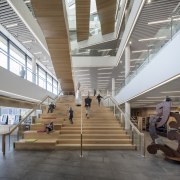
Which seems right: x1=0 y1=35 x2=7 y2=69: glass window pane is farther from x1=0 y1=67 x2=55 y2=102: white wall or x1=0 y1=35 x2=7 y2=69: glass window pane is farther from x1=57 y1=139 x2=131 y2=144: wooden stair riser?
x1=57 y1=139 x2=131 y2=144: wooden stair riser

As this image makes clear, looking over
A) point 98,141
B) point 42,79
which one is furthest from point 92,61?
point 98,141

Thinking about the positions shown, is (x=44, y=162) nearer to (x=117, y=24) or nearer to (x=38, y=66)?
(x=117, y=24)

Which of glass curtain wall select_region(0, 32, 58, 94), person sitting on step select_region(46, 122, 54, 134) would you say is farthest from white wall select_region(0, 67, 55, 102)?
person sitting on step select_region(46, 122, 54, 134)

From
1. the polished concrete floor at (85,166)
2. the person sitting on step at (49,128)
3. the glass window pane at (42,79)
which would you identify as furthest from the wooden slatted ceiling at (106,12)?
the polished concrete floor at (85,166)

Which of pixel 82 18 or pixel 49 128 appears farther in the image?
pixel 82 18

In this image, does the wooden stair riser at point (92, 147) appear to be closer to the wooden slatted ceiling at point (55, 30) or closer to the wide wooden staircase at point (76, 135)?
the wide wooden staircase at point (76, 135)

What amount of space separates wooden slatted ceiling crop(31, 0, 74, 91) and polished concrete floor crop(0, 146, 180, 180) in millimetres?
5551

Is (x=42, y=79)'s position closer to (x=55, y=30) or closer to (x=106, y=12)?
(x=106, y=12)

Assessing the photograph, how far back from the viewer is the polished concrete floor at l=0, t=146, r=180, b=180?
6.49 metres

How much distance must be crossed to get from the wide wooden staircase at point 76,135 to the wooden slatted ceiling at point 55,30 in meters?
3.29

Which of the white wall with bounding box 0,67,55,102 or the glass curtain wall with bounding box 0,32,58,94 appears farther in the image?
the glass curtain wall with bounding box 0,32,58,94

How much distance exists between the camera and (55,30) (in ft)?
39.2

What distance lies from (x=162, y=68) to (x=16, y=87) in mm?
8367

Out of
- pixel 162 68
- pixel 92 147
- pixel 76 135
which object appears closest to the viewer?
pixel 162 68
